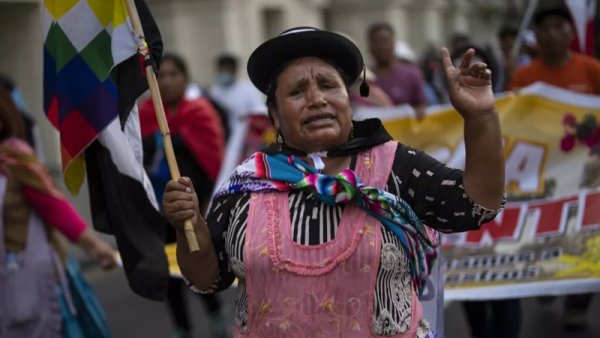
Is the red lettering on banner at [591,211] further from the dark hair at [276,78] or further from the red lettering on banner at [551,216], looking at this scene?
the dark hair at [276,78]

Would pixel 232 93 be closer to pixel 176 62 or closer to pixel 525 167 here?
pixel 176 62

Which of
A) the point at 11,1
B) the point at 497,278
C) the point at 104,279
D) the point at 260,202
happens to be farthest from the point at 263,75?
the point at 11,1

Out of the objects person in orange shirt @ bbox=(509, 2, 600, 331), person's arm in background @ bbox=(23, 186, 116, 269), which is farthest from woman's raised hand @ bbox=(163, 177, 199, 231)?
person in orange shirt @ bbox=(509, 2, 600, 331)

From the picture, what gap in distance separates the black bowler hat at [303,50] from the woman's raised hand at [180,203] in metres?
0.42

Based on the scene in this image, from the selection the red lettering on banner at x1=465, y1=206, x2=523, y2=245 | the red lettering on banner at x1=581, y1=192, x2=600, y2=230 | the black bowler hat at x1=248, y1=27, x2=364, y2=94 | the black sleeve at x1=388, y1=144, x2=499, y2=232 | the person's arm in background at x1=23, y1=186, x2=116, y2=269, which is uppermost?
the black bowler hat at x1=248, y1=27, x2=364, y2=94

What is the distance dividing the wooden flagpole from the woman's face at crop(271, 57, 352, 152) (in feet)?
1.12

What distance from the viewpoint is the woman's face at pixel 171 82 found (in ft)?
18.8

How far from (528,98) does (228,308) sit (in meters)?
2.76

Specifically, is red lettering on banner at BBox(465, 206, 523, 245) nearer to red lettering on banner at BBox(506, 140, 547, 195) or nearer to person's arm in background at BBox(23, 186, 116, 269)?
red lettering on banner at BBox(506, 140, 547, 195)

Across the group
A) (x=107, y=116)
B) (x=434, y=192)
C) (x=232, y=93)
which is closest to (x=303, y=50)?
(x=434, y=192)

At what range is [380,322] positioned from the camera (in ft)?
7.60

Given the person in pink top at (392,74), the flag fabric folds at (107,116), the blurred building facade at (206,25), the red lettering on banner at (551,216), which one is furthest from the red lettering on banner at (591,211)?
the blurred building facade at (206,25)

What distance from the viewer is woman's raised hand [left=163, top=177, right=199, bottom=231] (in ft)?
7.77

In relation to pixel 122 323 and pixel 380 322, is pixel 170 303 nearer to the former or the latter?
pixel 122 323
